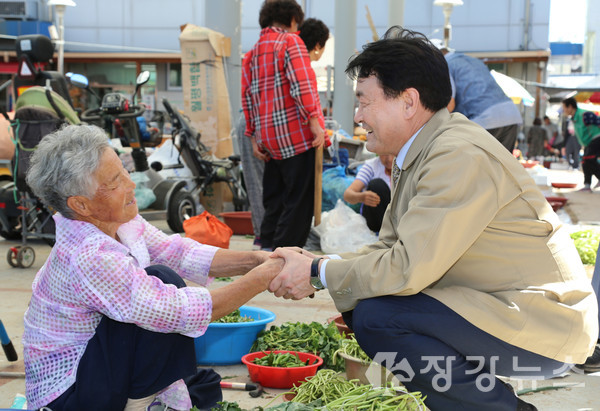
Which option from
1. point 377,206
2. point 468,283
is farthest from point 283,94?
point 468,283

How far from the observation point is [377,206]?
615 cm

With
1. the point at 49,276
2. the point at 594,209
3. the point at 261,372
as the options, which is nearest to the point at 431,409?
the point at 261,372

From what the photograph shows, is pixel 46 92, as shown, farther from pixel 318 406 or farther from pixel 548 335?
pixel 548 335

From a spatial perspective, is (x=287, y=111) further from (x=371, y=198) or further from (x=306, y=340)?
(x=306, y=340)

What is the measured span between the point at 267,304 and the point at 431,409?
7.97 ft

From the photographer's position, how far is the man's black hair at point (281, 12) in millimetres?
5625

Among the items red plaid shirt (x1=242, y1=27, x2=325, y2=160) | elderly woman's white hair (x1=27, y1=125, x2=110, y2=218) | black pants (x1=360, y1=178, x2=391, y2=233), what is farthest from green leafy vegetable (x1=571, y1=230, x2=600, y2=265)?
elderly woman's white hair (x1=27, y1=125, x2=110, y2=218)

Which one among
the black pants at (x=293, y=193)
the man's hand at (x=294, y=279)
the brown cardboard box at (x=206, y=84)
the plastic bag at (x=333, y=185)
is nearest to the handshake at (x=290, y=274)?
the man's hand at (x=294, y=279)

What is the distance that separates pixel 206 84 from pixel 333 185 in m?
2.40

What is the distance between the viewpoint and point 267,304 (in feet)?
15.7

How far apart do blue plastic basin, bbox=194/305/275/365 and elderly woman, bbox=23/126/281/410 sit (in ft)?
3.13

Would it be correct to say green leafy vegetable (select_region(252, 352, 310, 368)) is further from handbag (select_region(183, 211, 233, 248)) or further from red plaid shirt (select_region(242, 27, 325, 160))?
handbag (select_region(183, 211, 233, 248))

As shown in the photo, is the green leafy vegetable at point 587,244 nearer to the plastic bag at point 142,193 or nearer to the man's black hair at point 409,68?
the man's black hair at point 409,68

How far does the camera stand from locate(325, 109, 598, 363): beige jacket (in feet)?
7.44
